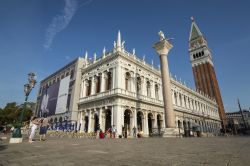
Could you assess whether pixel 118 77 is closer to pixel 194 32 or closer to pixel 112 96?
pixel 112 96

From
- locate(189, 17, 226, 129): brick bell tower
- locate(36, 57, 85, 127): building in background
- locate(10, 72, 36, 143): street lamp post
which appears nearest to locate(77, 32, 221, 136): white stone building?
locate(36, 57, 85, 127): building in background

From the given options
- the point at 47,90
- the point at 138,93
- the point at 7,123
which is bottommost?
the point at 7,123

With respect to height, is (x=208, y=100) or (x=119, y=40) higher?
(x=119, y=40)

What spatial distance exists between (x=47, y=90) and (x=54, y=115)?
29.4 feet

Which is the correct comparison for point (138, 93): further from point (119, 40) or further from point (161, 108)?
point (119, 40)

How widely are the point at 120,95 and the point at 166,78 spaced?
714 cm

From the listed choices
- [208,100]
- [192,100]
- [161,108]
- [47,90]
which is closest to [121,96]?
[161,108]

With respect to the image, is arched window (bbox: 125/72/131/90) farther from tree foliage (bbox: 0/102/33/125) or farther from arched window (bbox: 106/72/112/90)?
tree foliage (bbox: 0/102/33/125)

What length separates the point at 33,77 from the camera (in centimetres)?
1331

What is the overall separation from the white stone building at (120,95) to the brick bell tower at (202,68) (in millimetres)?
37494

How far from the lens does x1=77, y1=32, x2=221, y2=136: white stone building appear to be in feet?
79.7

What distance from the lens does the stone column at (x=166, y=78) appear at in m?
18.3

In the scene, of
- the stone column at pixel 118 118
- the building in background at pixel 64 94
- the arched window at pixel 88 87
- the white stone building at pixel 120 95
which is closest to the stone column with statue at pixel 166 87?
the white stone building at pixel 120 95

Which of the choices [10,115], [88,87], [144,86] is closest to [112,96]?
[144,86]
